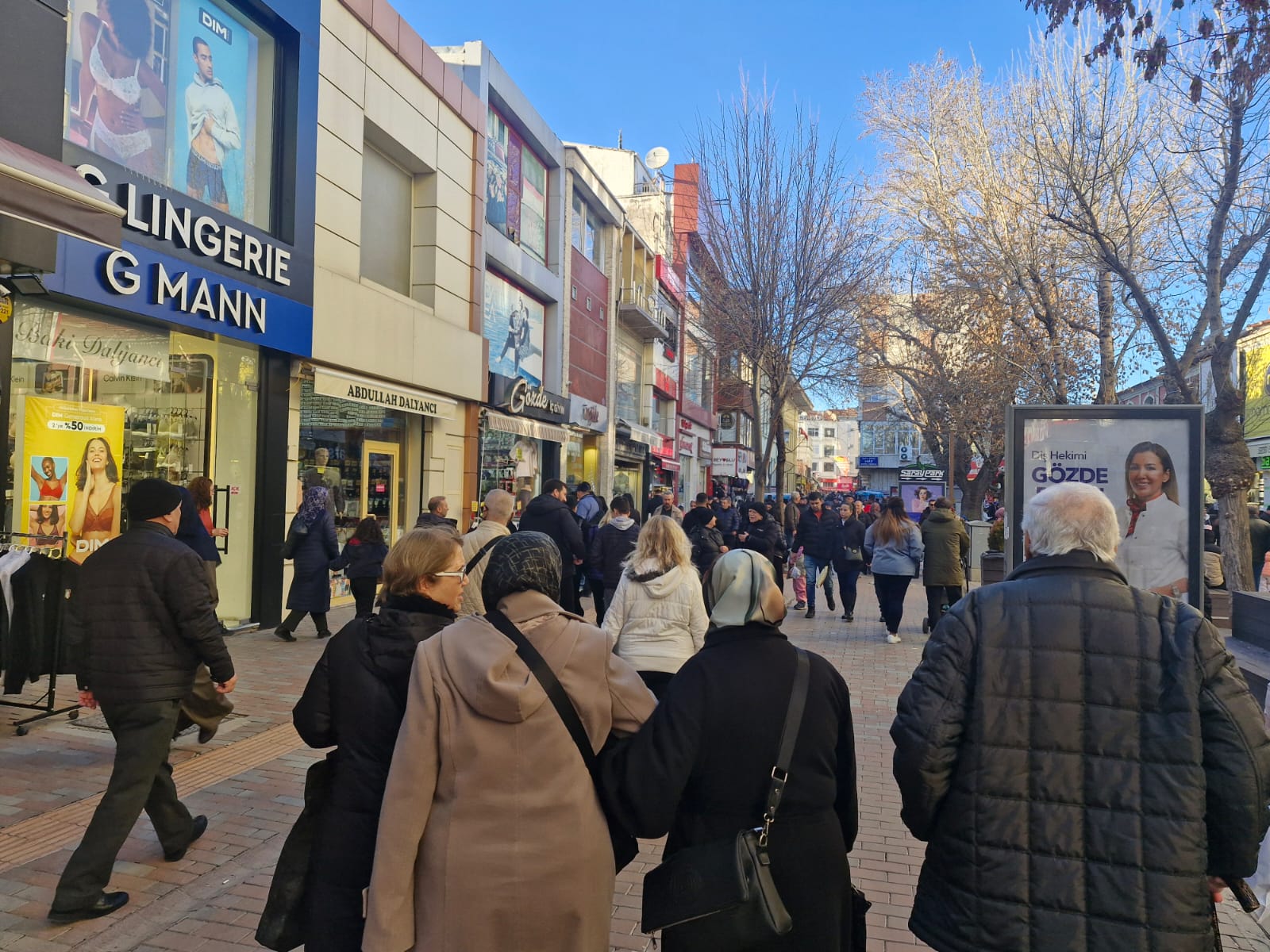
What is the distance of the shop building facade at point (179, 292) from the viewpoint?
320 inches

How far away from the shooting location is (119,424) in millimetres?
A: 8844

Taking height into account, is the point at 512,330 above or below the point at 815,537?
above

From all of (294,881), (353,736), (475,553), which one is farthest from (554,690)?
(475,553)

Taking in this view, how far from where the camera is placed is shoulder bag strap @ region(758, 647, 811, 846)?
7.70 ft

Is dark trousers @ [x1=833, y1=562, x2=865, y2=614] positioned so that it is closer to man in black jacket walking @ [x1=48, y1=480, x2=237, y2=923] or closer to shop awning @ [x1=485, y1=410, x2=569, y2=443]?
shop awning @ [x1=485, y1=410, x2=569, y2=443]

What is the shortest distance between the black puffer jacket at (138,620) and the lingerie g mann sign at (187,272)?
4.95m

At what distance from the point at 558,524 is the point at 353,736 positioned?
603 cm

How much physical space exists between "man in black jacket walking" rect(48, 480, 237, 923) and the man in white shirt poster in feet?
23.5

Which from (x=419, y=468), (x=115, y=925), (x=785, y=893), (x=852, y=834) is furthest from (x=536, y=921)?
(x=419, y=468)

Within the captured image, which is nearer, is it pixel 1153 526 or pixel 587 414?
pixel 1153 526

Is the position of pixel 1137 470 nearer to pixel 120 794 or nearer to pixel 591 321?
pixel 120 794

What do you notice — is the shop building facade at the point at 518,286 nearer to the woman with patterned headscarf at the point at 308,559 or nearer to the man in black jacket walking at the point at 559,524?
the woman with patterned headscarf at the point at 308,559

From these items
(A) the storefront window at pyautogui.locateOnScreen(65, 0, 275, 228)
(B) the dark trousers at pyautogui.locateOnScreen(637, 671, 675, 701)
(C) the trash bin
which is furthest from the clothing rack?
(C) the trash bin

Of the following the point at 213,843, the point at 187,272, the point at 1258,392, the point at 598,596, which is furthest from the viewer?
the point at 1258,392
